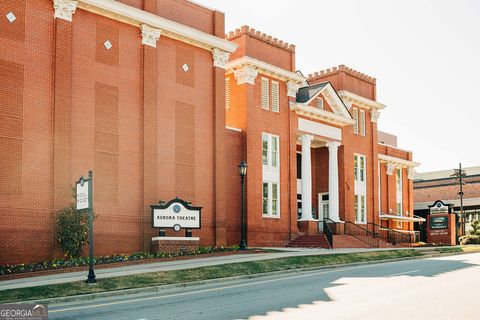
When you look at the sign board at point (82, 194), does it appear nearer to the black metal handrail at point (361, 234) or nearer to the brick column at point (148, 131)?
the brick column at point (148, 131)

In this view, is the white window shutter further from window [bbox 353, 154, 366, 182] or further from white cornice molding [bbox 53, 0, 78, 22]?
white cornice molding [bbox 53, 0, 78, 22]

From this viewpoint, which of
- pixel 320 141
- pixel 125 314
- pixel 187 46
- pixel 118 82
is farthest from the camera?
pixel 320 141

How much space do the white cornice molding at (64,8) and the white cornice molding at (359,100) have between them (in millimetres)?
23736

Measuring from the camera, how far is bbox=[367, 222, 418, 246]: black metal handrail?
157ft

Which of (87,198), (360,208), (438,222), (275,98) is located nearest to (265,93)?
(275,98)

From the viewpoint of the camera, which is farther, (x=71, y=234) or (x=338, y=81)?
(x=338, y=81)

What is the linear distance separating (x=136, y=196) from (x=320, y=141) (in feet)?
60.8

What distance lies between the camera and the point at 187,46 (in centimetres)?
3219

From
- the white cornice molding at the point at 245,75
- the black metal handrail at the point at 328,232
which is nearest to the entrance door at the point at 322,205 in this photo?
the black metal handrail at the point at 328,232

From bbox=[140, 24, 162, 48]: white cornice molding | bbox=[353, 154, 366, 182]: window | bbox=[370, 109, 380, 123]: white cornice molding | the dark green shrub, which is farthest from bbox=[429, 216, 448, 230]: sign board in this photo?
bbox=[140, 24, 162, 48]: white cornice molding

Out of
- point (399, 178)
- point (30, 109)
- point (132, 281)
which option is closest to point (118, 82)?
point (30, 109)

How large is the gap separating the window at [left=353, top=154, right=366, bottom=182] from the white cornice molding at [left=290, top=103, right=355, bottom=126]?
402 cm

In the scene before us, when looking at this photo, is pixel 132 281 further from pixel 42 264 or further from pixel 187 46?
pixel 187 46

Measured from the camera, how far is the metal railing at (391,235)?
47.7 metres
